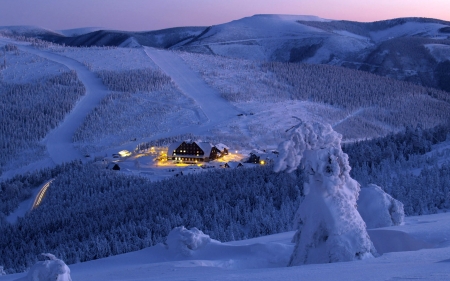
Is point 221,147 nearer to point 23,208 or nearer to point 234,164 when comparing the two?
point 234,164

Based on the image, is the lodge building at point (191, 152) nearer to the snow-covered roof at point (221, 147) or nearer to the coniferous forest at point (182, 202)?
the snow-covered roof at point (221, 147)

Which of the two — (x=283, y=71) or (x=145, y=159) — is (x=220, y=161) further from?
(x=283, y=71)

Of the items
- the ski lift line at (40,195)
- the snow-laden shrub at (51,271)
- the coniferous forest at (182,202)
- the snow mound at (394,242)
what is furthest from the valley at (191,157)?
the snow-laden shrub at (51,271)

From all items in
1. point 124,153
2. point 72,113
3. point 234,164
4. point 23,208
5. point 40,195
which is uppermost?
point 72,113

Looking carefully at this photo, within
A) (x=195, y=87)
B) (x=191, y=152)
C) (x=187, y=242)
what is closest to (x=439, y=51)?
(x=195, y=87)

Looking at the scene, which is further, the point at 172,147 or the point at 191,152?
the point at 172,147

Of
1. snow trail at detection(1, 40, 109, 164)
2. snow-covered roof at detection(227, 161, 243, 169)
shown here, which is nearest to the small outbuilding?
snow trail at detection(1, 40, 109, 164)

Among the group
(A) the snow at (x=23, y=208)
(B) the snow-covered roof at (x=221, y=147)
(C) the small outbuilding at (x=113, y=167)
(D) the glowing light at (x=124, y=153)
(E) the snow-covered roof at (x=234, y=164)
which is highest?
(B) the snow-covered roof at (x=221, y=147)
